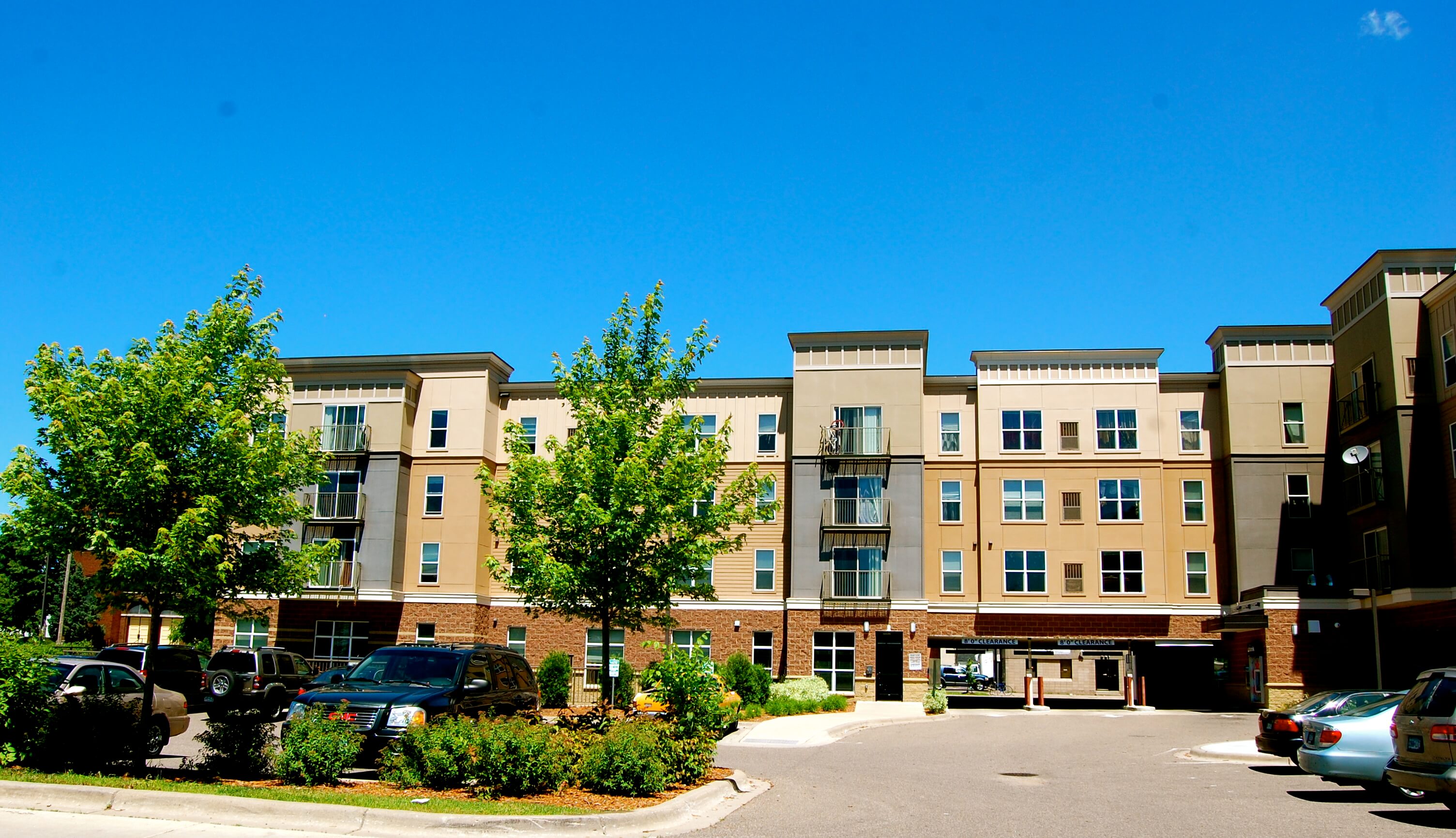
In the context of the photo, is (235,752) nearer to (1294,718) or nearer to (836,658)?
(1294,718)

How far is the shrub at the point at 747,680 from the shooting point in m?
32.5

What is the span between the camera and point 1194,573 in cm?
4197

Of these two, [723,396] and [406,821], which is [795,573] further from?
[406,821]

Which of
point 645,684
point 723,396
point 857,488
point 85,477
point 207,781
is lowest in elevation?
point 207,781

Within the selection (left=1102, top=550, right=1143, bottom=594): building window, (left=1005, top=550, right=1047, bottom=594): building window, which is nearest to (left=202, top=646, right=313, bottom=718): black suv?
(left=1005, top=550, right=1047, bottom=594): building window

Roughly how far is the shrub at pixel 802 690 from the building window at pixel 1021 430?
12971mm

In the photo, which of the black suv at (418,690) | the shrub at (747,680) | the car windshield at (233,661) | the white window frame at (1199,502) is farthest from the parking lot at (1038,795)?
the white window frame at (1199,502)

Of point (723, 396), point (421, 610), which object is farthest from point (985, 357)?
point (421, 610)

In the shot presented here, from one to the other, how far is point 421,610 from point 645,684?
29.8m

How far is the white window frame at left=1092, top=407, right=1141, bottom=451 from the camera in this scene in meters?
43.1

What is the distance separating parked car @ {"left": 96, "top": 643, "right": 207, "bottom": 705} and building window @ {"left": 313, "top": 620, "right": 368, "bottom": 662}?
48.3ft

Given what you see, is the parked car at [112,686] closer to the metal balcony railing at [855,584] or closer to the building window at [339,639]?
the building window at [339,639]

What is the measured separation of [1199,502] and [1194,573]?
2.78 m

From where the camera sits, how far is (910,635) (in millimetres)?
41406
